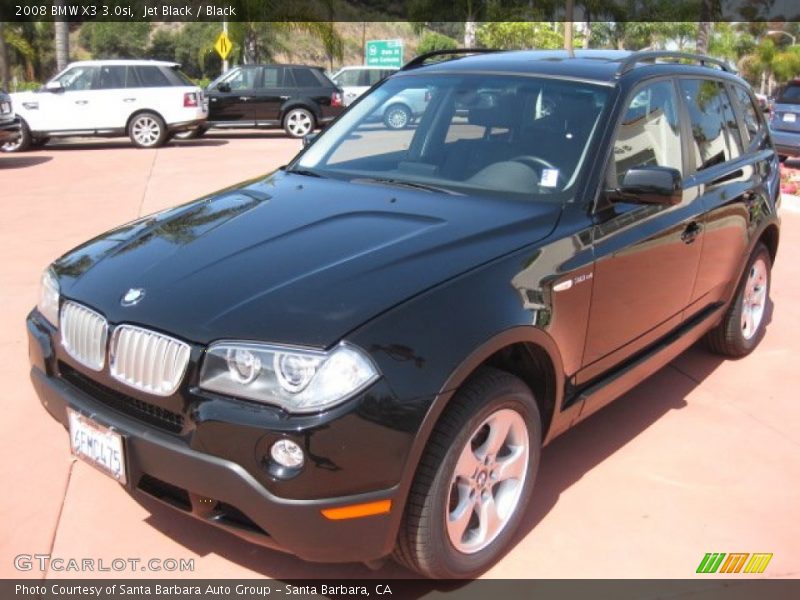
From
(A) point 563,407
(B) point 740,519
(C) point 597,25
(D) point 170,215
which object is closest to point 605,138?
→ (A) point 563,407

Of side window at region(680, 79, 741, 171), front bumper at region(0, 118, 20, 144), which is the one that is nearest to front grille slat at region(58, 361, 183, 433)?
side window at region(680, 79, 741, 171)

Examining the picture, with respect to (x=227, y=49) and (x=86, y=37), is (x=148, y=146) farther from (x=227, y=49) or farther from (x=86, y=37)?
(x=86, y=37)

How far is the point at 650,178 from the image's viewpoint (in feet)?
11.2

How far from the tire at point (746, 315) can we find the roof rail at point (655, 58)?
1.14 metres

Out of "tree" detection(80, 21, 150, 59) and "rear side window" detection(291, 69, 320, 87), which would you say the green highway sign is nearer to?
"rear side window" detection(291, 69, 320, 87)

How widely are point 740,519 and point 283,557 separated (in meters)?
1.88

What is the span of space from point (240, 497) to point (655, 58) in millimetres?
3143

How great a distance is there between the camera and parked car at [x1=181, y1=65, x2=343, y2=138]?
64.7ft

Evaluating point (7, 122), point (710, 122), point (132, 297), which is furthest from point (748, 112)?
point (7, 122)

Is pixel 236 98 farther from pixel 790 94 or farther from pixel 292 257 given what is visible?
pixel 292 257

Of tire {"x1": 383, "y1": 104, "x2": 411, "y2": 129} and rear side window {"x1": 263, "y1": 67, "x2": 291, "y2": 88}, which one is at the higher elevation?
rear side window {"x1": 263, "y1": 67, "x2": 291, "y2": 88}

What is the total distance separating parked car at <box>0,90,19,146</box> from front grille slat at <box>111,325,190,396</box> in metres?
12.9

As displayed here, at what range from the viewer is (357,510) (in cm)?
250

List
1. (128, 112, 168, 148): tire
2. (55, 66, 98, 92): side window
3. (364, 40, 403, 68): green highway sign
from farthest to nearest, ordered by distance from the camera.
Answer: (364, 40, 403, 68): green highway sign < (128, 112, 168, 148): tire < (55, 66, 98, 92): side window
